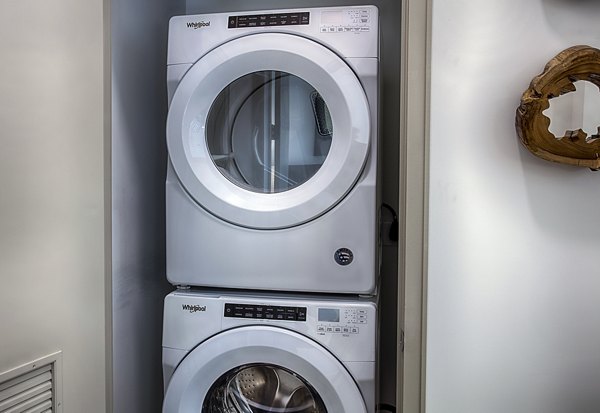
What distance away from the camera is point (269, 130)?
1.53 m

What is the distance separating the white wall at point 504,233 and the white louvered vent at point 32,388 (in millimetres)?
881

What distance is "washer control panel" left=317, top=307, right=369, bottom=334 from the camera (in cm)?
135

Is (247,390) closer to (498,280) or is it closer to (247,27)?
(498,280)

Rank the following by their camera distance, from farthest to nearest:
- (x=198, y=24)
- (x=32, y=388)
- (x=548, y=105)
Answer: (x=198, y=24) → (x=32, y=388) → (x=548, y=105)

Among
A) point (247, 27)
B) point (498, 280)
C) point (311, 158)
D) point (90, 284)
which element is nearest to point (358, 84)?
point (311, 158)

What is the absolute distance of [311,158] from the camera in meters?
1.48

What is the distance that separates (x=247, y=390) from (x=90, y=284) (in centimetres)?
59

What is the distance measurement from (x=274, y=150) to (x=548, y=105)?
2.64 ft

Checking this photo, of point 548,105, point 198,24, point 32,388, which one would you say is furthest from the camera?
point 198,24

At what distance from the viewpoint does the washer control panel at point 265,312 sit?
1.38 metres

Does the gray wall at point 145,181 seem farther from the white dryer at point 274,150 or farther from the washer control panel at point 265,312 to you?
the washer control panel at point 265,312

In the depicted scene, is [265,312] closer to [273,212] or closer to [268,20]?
[273,212]

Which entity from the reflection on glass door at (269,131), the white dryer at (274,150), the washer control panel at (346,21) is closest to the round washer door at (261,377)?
the white dryer at (274,150)

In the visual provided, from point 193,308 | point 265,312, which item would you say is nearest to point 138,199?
point 193,308
